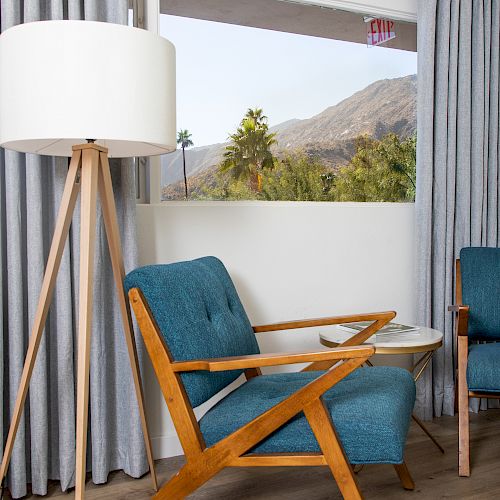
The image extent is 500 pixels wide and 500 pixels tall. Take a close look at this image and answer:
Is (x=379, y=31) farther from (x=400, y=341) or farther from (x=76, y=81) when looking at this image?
(x=76, y=81)

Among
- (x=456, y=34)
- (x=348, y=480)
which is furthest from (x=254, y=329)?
(x=456, y=34)

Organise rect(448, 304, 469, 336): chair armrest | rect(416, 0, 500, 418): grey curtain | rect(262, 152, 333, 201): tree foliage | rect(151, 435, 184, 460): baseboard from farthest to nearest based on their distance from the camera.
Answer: rect(416, 0, 500, 418): grey curtain
rect(262, 152, 333, 201): tree foliage
rect(151, 435, 184, 460): baseboard
rect(448, 304, 469, 336): chair armrest

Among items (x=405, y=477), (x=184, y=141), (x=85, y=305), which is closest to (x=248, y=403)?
(x=85, y=305)

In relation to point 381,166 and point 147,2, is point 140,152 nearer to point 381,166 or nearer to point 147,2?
point 147,2

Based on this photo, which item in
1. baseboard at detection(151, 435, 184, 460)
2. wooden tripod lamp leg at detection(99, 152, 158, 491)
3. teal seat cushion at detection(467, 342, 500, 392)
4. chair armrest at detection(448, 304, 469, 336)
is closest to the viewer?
wooden tripod lamp leg at detection(99, 152, 158, 491)

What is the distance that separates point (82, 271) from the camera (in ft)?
6.96

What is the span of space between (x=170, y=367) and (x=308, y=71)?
6.45 ft

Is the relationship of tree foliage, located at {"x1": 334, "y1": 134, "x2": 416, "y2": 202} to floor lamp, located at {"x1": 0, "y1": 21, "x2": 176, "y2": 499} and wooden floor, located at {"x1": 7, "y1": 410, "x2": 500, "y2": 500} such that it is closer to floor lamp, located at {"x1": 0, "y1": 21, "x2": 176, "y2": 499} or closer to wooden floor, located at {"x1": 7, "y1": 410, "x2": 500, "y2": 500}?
wooden floor, located at {"x1": 7, "y1": 410, "x2": 500, "y2": 500}

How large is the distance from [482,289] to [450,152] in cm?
75

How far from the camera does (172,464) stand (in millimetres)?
2852

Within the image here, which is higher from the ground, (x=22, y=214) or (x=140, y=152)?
(x=140, y=152)

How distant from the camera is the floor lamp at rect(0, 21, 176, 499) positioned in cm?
195

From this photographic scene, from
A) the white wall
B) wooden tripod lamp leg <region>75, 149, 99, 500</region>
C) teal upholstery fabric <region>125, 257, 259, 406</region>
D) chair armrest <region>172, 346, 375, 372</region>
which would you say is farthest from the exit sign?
chair armrest <region>172, 346, 375, 372</region>

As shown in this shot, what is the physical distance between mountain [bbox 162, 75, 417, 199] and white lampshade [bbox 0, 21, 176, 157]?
0.99 m
